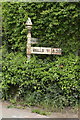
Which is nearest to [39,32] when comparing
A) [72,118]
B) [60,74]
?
[60,74]

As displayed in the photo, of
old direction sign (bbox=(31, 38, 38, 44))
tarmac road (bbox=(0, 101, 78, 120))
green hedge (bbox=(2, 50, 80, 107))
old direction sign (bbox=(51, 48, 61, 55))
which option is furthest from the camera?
old direction sign (bbox=(31, 38, 38, 44))

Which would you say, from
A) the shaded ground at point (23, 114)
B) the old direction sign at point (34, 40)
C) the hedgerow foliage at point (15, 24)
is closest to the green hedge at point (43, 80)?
the shaded ground at point (23, 114)

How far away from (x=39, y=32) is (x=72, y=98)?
181 cm

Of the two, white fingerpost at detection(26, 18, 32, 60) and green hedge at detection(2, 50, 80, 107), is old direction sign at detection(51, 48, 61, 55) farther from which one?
white fingerpost at detection(26, 18, 32, 60)

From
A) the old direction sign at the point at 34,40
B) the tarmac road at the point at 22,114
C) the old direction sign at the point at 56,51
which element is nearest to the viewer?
the tarmac road at the point at 22,114

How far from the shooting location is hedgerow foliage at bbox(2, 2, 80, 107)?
423 centimetres

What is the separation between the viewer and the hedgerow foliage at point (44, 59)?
167 inches

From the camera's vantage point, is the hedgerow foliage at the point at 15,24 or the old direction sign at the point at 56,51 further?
the hedgerow foliage at the point at 15,24

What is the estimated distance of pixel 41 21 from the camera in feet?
15.3

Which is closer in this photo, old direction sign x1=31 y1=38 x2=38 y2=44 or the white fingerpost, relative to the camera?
the white fingerpost

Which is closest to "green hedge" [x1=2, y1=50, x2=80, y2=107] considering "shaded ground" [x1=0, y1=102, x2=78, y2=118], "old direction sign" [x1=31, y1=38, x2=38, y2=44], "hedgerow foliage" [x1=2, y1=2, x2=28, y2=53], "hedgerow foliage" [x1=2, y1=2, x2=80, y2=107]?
"hedgerow foliage" [x1=2, y1=2, x2=80, y2=107]

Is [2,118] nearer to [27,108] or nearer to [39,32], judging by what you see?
[27,108]

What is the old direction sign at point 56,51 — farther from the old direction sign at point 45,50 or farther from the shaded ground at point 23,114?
the shaded ground at point 23,114

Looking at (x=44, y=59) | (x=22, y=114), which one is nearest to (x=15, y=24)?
(x=44, y=59)
